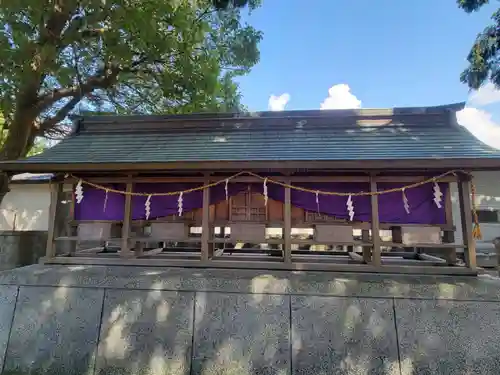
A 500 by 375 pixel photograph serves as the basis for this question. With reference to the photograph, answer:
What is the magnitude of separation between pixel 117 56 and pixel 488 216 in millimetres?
13231

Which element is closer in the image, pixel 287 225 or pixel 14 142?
pixel 287 225

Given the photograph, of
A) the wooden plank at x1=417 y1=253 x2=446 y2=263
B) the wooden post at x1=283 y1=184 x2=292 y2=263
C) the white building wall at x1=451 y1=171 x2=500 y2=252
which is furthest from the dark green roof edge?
the white building wall at x1=451 y1=171 x2=500 y2=252

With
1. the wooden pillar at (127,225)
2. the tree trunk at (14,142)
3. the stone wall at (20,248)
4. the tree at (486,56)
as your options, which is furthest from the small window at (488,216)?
the tree trunk at (14,142)

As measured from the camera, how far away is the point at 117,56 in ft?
20.0

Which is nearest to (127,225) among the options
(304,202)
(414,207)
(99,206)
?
(99,206)

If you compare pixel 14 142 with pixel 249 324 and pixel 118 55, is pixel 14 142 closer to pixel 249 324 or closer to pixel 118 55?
pixel 118 55

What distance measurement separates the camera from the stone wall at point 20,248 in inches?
279

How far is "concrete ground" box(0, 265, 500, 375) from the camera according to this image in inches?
164

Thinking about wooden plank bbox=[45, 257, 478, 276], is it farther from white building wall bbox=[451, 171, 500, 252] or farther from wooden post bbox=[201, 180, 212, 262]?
white building wall bbox=[451, 171, 500, 252]

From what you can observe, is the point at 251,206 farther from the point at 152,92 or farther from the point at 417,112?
Answer: the point at 152,92

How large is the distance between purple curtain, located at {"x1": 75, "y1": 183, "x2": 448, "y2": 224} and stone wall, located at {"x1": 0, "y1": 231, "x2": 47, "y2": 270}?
2.96 metres

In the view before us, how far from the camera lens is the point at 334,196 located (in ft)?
17.3

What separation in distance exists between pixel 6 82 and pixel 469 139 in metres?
9.49

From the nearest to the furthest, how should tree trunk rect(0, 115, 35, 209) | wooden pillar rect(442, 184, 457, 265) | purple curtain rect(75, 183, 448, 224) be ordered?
wooden pillar rect(442, 184, 457, 265)
purple curtain rect(75, 183, 448, 224)
tree trunk rect(0, 115, 35, 209)
